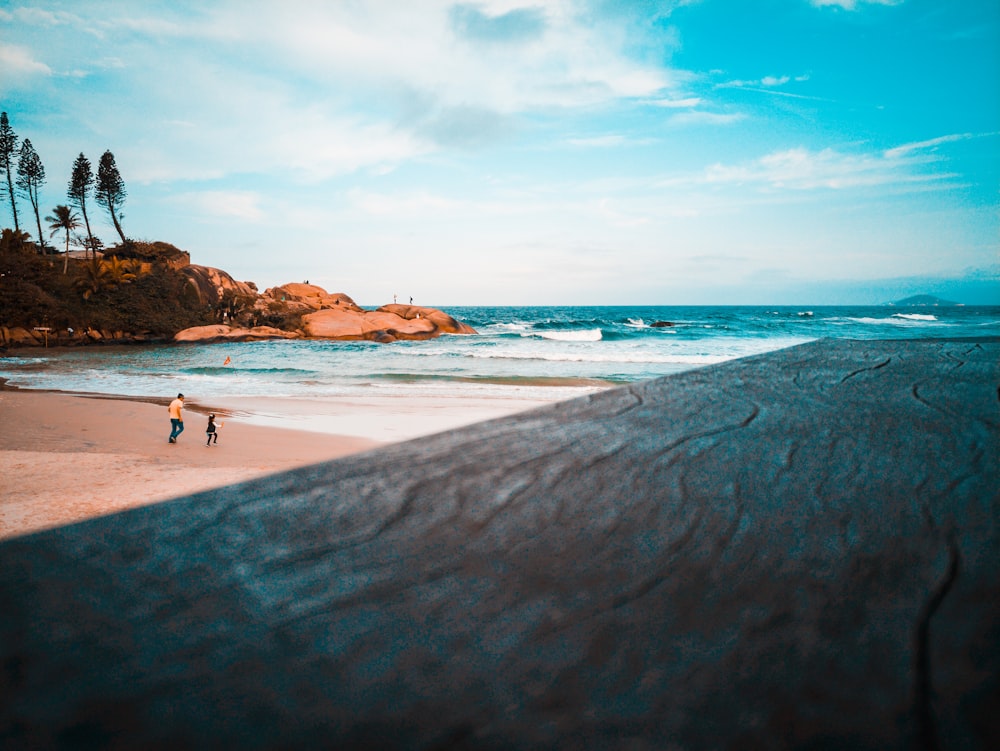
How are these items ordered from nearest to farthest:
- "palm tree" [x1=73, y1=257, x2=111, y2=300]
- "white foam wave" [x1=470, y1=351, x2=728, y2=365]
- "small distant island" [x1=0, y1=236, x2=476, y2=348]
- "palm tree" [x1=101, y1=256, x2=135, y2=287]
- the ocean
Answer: the ocean → "white foam wave" [x1=470, y1=351, x2=728, y2=365] → "small distant island" [x1=0, y1=236, x2=476, y2=348] → "palm tree" [x1=73, y1=257, x2=111, y2=300] → "palm tree" [x1=101, y1=256, x2=135, y2=287]

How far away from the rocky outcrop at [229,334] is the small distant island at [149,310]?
0.06 metres

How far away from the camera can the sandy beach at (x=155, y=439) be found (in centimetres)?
532

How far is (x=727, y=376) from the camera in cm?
213

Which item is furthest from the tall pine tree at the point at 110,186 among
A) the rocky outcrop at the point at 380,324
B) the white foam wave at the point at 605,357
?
the white foam wave at the point at 605,357

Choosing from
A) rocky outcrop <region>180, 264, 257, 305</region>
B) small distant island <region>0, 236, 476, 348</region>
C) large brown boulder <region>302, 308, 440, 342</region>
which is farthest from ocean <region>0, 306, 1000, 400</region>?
rocky outcrop <region>180, 264, 257, 305</region>

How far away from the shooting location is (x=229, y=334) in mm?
35219

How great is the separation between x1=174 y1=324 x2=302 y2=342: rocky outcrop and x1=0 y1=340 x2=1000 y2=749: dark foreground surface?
36.9 meters

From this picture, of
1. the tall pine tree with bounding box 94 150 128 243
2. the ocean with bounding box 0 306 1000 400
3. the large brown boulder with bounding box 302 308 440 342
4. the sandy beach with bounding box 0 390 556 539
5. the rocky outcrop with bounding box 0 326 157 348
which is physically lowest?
the sandy beach with bounding box 0 390 556 539

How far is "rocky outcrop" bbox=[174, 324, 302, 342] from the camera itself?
114 ft

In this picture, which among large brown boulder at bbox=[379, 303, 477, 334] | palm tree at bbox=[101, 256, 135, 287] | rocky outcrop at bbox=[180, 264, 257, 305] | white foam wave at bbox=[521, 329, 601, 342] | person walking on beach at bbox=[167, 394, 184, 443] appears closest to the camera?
person walking on beach at bbox=[167, 394, 184, 443]

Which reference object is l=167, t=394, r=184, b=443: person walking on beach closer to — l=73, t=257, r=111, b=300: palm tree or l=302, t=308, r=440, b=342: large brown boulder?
l=302, t=308, r=440, b=342: large brown boulder

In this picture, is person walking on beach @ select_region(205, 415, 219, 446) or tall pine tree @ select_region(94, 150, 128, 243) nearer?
person walking on beach @ select_region(205, 415, 219, 446)

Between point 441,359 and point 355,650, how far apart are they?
23446 millimetres

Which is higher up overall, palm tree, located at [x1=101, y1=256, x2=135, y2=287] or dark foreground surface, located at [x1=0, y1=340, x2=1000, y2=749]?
palm tree, located at [x1=101, y1=256, x2=135, y2=287]
